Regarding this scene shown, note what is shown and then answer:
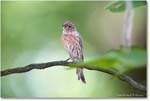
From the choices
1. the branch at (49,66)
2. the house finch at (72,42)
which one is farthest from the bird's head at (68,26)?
the branch at (49,66)

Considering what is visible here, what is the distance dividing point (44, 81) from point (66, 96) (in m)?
0.13

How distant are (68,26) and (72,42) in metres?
0.08

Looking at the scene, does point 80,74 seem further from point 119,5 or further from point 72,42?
point 119,5

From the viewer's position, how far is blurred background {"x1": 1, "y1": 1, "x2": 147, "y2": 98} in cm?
114

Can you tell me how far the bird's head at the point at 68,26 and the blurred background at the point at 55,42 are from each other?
0.02 meters

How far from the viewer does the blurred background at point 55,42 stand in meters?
1.14

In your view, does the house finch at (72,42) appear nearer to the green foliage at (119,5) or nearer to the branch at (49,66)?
the branch at (49,66)

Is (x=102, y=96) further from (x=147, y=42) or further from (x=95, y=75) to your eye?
(x=147, y=42)

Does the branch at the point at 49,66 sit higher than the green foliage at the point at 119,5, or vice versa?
the green foliage at the point at 119,5

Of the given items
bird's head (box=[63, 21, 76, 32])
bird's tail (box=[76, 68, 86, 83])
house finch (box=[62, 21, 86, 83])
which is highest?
bird's head (box=[63, 21, 76, 32])

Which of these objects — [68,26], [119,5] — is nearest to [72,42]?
[68,26]

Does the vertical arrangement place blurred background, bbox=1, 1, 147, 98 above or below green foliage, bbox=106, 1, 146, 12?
below

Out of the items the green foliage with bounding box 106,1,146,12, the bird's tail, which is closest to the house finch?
the bird's tail

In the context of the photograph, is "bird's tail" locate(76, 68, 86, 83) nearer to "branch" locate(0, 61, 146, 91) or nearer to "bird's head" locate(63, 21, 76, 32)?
"branch" locate(0, 61, 146, 91)
